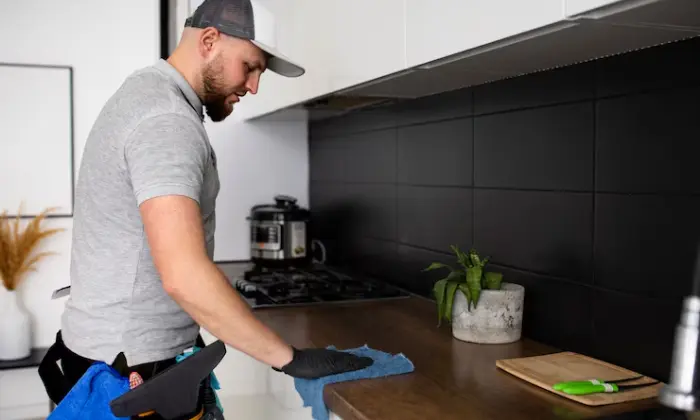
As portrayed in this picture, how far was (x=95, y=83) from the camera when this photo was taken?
3.14m

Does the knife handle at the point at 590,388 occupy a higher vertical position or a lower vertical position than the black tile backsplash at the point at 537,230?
lower

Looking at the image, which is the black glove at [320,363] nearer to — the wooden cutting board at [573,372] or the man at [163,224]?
the man at [163,224]

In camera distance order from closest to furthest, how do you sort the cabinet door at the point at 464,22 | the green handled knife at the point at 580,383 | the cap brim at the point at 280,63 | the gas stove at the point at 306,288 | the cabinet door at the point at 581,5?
the cabinet door at the point at 581,5
the cabinet door at the point at 464,22
the green handled knife at the point at 580,383
the cap brim at the point at 280,63
the gas stove at the point at 306,288

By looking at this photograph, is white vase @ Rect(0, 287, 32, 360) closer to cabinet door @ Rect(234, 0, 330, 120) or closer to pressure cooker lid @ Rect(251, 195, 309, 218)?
pressure cooker lid @ Rect(251, 195, 309, 218)

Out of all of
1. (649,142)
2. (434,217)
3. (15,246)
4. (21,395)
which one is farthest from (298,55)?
(21,395)

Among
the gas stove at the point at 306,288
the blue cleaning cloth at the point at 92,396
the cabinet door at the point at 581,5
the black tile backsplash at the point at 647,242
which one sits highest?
the cabinet door at the point at 581,5

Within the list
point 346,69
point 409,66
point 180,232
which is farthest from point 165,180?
point 346,69

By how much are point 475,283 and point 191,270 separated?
2.43ft

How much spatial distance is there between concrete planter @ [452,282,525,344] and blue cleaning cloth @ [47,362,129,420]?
2.68 ft

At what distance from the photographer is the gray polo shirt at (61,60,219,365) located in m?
1.35

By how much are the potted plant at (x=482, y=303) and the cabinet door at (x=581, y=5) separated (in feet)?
2.58

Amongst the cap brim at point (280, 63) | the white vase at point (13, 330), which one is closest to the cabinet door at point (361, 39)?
the cap brim at point (280, 63)

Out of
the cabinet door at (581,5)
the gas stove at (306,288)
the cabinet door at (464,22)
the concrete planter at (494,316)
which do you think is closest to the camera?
the cabinet door at (581,5)

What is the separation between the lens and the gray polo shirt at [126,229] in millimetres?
1354
